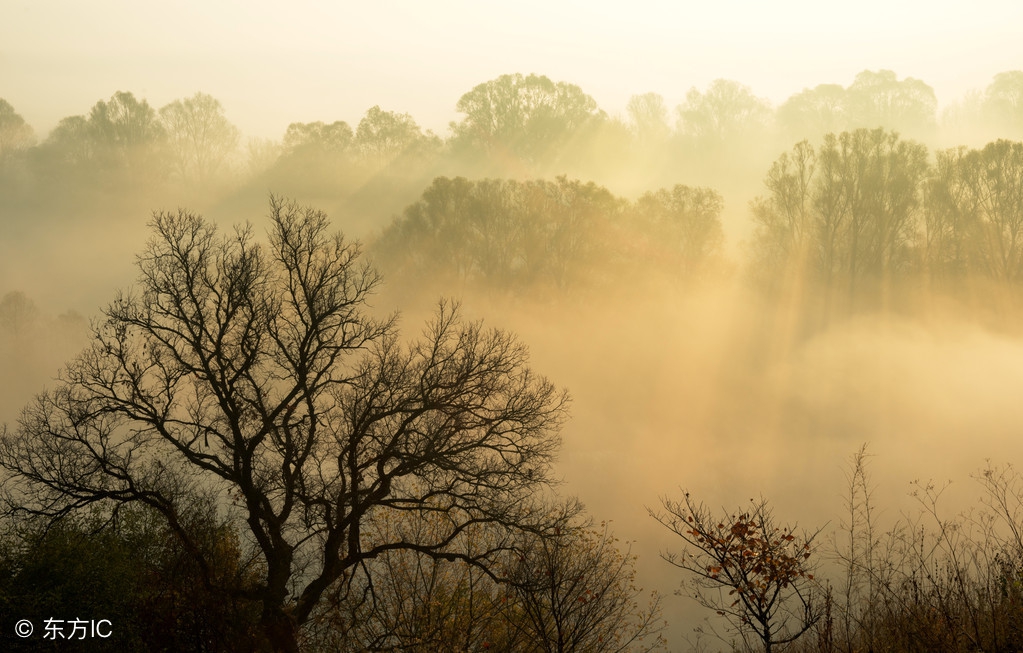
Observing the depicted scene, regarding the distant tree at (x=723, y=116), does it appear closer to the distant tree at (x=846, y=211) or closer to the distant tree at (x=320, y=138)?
the distant tree at (x=846, y=211)

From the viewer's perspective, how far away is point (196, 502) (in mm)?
23625

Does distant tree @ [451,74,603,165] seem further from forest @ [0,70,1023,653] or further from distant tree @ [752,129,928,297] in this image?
distant tree @ [752,129,928,297]

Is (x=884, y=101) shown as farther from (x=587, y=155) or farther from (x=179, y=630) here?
(x=179, y=630)

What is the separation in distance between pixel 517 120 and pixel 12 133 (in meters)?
44.9

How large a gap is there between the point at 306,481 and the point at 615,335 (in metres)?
38.8

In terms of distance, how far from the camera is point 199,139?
6844 centimetres

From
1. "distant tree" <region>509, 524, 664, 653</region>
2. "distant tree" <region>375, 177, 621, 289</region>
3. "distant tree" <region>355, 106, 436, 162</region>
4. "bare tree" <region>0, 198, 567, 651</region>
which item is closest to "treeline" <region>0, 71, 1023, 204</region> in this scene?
"distant tree" <region>355, 106, 436, 162</region>

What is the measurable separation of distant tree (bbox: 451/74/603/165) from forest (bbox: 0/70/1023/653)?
0.92 feet

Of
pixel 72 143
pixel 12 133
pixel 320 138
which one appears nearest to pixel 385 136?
pixel 320 138

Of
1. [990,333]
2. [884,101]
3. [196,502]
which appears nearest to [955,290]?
[990,333]

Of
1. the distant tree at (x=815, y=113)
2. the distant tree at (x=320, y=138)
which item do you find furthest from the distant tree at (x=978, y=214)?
the distant tree at (x=320, y=138)

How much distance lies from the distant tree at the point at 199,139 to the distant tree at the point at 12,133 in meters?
15.6

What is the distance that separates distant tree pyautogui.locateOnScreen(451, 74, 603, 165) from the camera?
64625mm

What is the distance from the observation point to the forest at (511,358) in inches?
720
